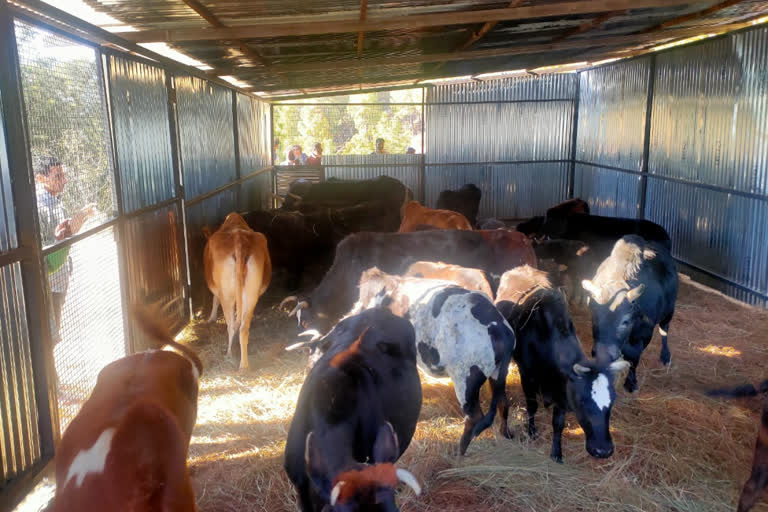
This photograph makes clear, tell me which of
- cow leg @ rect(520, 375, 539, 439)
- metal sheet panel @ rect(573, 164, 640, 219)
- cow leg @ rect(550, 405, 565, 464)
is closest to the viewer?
cow leg @ rect(550, 405, 565, 464)

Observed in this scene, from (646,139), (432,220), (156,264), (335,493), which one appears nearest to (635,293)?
(335,493)

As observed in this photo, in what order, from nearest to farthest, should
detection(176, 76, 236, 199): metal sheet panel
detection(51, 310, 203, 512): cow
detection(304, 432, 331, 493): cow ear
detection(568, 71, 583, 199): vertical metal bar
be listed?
1. detection(51, 310, 203, 512): cow
2. detection(304, 432, 331, 493): cow ear
3. detection(176, 76, 236, 199): metal sheet panel
4. detection(568, 71, 583, 199): vertical metal bar

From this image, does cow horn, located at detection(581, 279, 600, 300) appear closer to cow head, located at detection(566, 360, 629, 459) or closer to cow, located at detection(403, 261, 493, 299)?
cow, located at detection(403, 261, 493, 299)

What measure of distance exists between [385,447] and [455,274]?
3285 mm

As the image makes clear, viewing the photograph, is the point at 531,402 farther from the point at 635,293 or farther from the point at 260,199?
the point at 260,199

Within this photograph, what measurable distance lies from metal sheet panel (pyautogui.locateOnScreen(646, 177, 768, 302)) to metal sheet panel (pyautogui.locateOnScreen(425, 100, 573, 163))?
14.7 feet

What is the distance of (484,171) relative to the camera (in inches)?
642

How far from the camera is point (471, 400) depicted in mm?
5035

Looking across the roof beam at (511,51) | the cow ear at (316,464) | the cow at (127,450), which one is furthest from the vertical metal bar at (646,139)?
the cow at (127,450)

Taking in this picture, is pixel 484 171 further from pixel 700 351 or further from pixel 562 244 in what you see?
pixel 700 351

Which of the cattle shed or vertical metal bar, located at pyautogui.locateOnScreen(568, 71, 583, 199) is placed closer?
the cattle shed

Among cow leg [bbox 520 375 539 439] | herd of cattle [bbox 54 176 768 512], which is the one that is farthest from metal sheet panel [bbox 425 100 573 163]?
cow leg [bbox 520 375 539 439]

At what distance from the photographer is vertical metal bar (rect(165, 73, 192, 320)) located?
7730 mm

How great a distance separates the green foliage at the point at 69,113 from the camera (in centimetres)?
445
